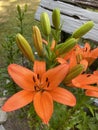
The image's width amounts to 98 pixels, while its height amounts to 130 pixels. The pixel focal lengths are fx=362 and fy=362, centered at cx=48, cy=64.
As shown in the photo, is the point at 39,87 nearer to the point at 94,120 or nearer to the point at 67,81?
the point at 67,81

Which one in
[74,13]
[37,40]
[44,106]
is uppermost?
[37,40]

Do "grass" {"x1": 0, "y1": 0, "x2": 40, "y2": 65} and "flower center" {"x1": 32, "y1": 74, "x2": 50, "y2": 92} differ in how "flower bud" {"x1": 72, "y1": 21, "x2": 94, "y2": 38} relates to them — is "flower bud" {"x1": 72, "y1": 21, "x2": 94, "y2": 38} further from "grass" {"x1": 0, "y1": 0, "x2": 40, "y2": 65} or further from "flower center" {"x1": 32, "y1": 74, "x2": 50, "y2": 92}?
"grass" {"x1": 0, "y1": 0, "x2": 40, "y2": 65}

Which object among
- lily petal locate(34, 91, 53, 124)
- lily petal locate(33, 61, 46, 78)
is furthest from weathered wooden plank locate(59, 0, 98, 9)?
lily petal locate(34, 91, 53, 124)

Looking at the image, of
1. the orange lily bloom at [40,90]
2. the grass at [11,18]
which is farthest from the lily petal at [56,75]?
the grass at [11,18]

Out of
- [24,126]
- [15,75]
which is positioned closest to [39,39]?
[15,75]

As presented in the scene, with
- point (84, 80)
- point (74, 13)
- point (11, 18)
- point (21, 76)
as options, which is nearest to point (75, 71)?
point (84, 80)

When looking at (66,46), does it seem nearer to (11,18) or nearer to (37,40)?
(37,40)
